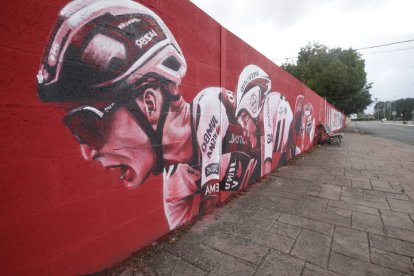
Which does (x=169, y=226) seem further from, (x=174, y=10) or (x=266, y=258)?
(x=174, y=10)

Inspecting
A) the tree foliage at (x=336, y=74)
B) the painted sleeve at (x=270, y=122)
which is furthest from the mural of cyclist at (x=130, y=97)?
the tree foliage at (x=336, y=74)

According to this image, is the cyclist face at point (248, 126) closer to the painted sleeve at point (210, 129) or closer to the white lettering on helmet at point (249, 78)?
the white lettering on helmet at point (249, 78)

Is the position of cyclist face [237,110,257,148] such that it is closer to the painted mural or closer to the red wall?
the painted mural

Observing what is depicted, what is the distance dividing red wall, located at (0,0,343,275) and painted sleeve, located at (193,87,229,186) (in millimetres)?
944

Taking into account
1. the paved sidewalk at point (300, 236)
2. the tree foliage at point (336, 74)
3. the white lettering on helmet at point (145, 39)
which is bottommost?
the paved sidewalk at point (300, 236)

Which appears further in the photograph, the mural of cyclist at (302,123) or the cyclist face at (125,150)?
the mural of cyclist at (302,123)

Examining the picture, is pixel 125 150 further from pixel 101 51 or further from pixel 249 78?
pixel 249 78

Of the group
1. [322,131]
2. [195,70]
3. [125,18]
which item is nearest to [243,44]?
[195,70]

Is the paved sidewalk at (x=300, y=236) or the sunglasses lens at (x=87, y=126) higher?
the sunglasses lens at (x=87, y=126)

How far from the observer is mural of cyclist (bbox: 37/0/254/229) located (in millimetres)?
1565

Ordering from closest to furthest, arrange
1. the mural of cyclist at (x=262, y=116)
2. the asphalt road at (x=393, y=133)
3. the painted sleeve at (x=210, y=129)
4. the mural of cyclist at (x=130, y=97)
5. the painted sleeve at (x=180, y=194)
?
1. the mural of cyclist at (x=130, y=97)
2. the painted sleeve at (x=180, y=194)
3. the painted sleeve at (x=210, y=129)
4. the mural of cyclist at (x=262, y=116)
5. the asphalt road at (x=393, y=133)

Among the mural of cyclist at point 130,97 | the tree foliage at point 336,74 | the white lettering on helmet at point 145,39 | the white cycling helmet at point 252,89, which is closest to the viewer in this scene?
the mural of cyclist at point 130,97

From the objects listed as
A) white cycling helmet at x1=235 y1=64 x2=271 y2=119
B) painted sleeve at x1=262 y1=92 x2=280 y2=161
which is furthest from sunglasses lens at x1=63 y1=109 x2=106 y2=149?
painted sleeve at x1=262 y1=92 x2=280 y2=161

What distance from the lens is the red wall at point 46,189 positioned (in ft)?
4.31
